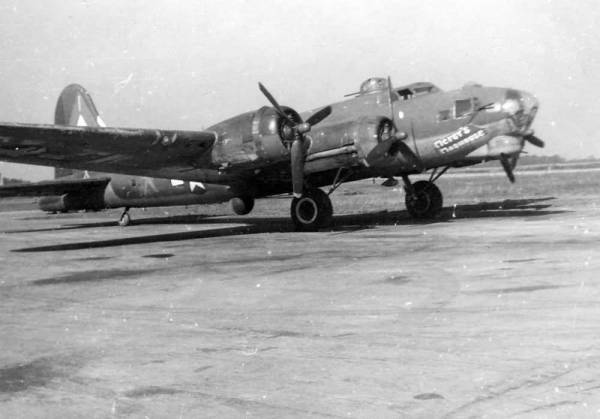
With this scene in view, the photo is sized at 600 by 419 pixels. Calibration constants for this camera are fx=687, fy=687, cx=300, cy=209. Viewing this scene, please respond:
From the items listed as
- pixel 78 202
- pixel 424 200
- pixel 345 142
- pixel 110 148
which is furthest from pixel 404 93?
pixel 78 202

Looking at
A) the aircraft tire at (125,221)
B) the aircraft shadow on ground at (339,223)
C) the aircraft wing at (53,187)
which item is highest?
the aircraft wing at (53,187)

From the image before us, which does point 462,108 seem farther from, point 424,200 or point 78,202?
point 78,202

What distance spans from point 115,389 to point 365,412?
1.54 m

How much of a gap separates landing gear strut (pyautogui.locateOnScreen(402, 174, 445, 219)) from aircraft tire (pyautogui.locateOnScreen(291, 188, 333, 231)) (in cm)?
364

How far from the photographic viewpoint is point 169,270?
9875mm

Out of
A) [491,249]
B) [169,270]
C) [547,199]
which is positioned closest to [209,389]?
[169,270]

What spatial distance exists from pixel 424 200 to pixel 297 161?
17.0 feet

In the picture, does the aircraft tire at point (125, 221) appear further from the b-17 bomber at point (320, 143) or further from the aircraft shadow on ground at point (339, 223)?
the b-17 bomber at point (320, 143)

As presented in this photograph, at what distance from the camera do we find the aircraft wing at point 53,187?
69.7ft

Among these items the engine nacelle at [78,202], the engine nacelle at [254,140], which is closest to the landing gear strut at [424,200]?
the engine nacelle at [254,140]

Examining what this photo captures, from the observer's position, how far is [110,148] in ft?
49.3

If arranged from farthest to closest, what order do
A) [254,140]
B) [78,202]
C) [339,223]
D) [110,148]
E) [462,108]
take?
1. [78,202]
2. [339,223]
3. [462,108]
4. [254,140]
5. [110,148]

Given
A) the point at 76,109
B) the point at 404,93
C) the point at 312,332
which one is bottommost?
the point at 312,332

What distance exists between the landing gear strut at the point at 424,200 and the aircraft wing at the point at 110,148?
5.98 m
